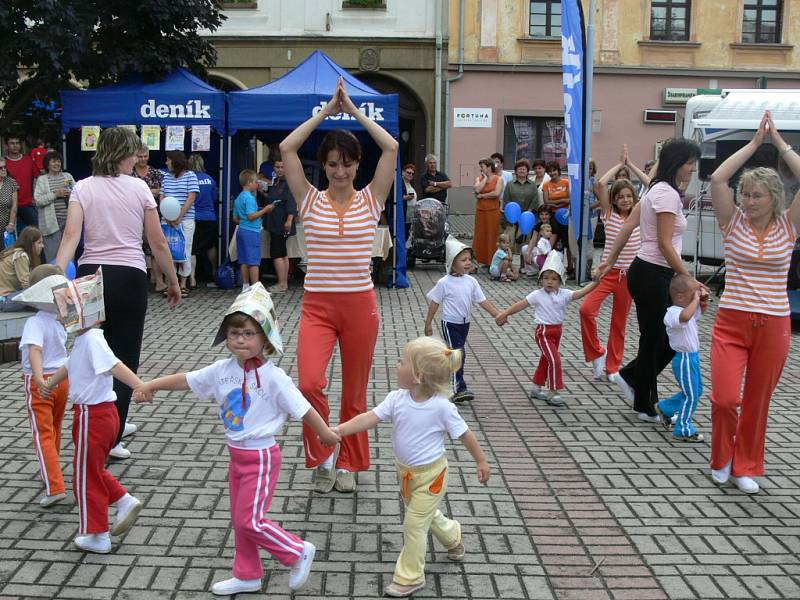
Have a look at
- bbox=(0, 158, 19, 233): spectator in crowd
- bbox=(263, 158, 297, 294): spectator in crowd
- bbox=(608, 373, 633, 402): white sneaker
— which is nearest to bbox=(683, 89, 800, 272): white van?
bbox=(263, 158, 297, 294): spectator in crowd

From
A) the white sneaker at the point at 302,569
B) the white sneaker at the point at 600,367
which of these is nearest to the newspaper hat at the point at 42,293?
the white sneaker at the point at 302,569

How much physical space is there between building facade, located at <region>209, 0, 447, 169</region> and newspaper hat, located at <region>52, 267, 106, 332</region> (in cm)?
2113

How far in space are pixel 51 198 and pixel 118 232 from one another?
8.16 meters

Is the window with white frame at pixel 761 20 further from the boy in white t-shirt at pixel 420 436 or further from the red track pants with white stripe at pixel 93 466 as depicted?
the red track pants with white stripe at pixel 93 466

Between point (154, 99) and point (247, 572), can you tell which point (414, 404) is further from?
point (154, 99)

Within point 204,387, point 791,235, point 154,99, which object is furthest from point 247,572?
point 154,99

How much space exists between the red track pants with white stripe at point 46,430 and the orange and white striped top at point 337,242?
4.83ft

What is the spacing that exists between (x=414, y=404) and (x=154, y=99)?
1022 centimetres

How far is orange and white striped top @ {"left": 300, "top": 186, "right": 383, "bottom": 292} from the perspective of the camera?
514cm

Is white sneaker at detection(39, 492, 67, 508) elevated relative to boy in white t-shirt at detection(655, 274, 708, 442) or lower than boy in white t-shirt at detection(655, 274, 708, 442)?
lower

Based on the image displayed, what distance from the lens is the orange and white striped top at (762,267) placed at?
5426 mm

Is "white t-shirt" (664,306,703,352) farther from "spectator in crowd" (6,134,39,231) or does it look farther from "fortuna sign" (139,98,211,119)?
"spectator in crowd" (6,134,39,231)

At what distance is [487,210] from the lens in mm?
16344

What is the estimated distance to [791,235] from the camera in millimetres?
5484
